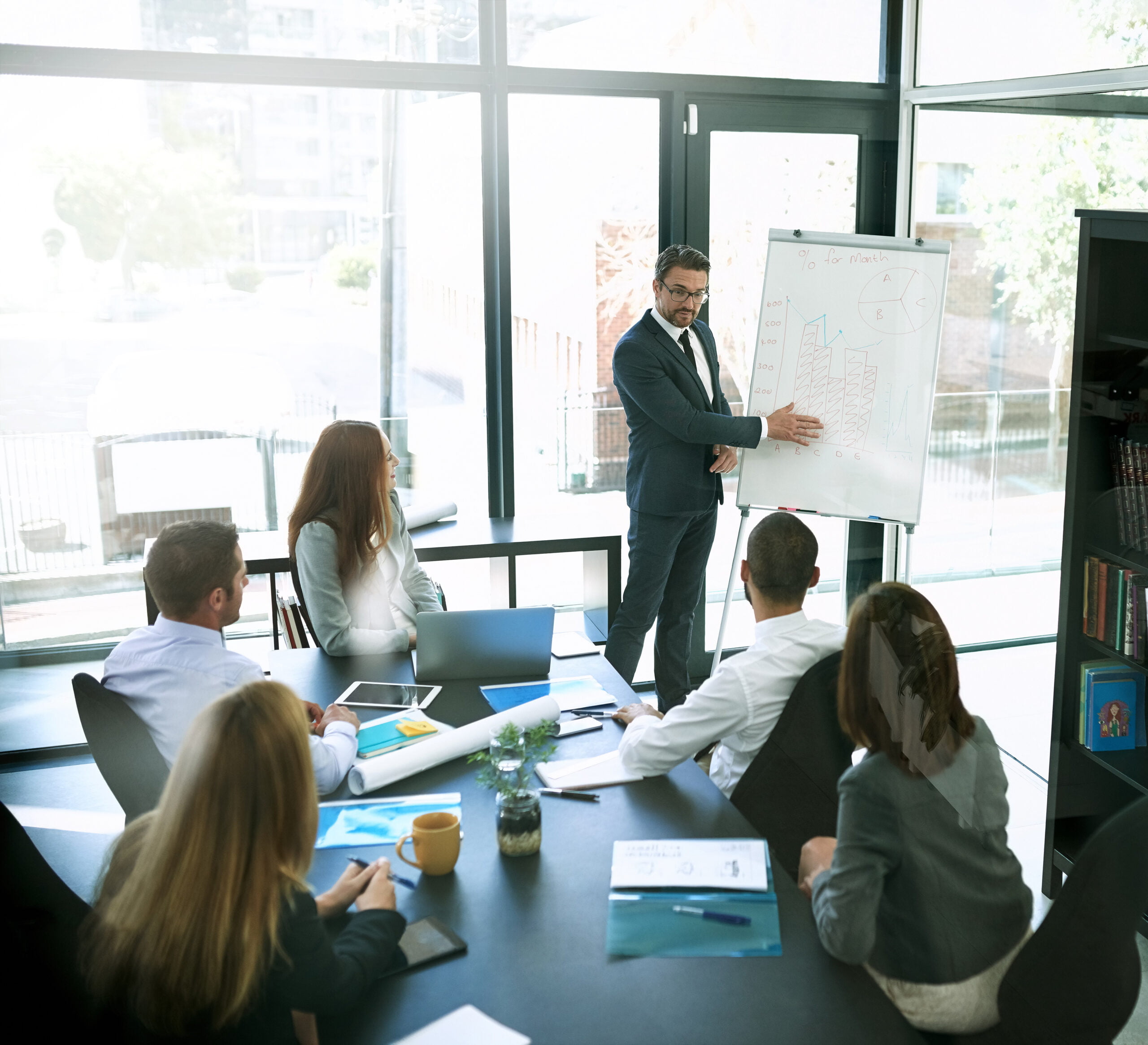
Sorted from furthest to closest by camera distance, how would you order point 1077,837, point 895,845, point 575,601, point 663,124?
point 575,601 → point 663,124 → point 1077,837 → point 895,845

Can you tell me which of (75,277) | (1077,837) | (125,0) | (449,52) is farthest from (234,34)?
(1077,837)

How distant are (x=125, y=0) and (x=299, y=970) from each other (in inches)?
130

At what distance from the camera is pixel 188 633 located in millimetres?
2074

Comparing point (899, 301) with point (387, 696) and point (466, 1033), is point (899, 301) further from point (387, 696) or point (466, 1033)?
point (466, 1033)

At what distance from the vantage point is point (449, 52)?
3.88 m

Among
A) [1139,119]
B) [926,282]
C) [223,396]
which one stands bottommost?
[223,396]

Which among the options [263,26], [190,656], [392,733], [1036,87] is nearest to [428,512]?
[263,26]

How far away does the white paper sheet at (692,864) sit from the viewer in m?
1.64

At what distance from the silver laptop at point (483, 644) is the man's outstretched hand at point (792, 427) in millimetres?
1486

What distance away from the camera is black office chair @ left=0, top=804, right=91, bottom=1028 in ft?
4.96

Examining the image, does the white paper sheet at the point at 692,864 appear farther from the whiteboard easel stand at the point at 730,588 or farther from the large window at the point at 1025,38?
the large window at the point at 1025,38

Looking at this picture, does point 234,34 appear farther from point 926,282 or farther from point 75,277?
point 926,282

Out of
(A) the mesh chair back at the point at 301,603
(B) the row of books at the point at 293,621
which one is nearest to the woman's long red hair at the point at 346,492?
(A) the mesh chair back at the point at 301,603

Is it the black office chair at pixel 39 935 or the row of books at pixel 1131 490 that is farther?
the row of books at pixel 1131 490
